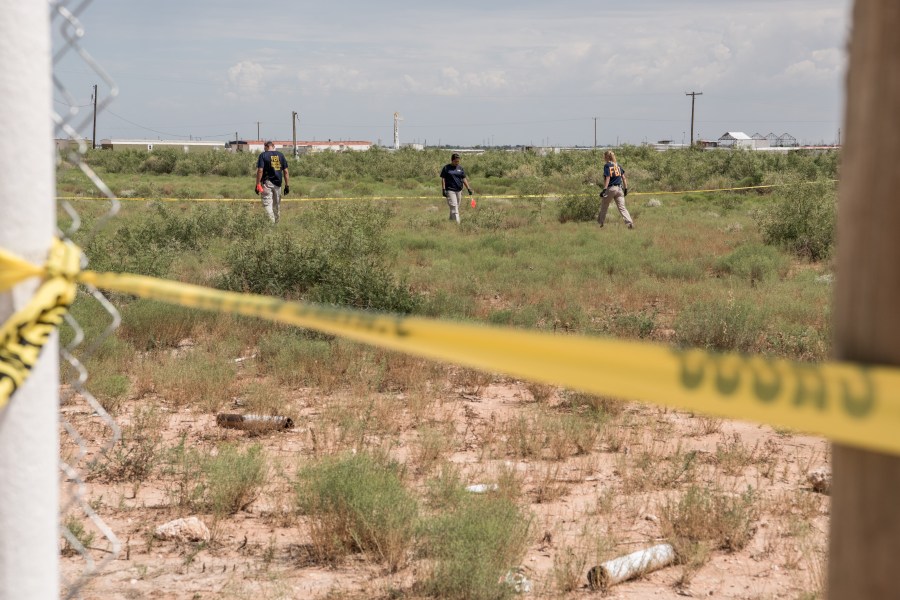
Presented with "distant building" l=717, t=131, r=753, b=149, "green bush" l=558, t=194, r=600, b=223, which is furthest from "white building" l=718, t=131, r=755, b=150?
"green bush" l=558, t=194, r=600, b=223

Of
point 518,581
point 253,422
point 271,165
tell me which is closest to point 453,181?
point 271,165

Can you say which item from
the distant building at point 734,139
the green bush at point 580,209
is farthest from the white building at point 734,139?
the green bush at point 580,209

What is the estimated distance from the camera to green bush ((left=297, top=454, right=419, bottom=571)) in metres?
4.61

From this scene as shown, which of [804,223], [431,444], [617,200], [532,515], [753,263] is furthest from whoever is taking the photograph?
[617,200]

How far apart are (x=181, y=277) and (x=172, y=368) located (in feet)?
17.6

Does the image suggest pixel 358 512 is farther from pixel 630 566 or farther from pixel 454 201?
pixel 454 201

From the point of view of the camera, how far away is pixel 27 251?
1947mm

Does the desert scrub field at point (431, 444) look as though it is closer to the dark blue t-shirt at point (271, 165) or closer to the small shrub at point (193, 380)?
the small shrub at point (193, 380)

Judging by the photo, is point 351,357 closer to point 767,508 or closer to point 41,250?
point 767,508

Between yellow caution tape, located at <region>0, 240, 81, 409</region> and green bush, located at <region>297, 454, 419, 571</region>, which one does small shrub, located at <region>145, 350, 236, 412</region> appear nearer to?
green bush, located at <region>297, 454, 419, 571</region>

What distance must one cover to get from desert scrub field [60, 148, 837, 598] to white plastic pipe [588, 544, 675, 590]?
0.07 meters

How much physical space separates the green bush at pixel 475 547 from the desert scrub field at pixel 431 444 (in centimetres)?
1

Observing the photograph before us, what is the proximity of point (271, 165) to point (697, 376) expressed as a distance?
18919 millimetres

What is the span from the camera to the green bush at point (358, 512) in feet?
15.1
